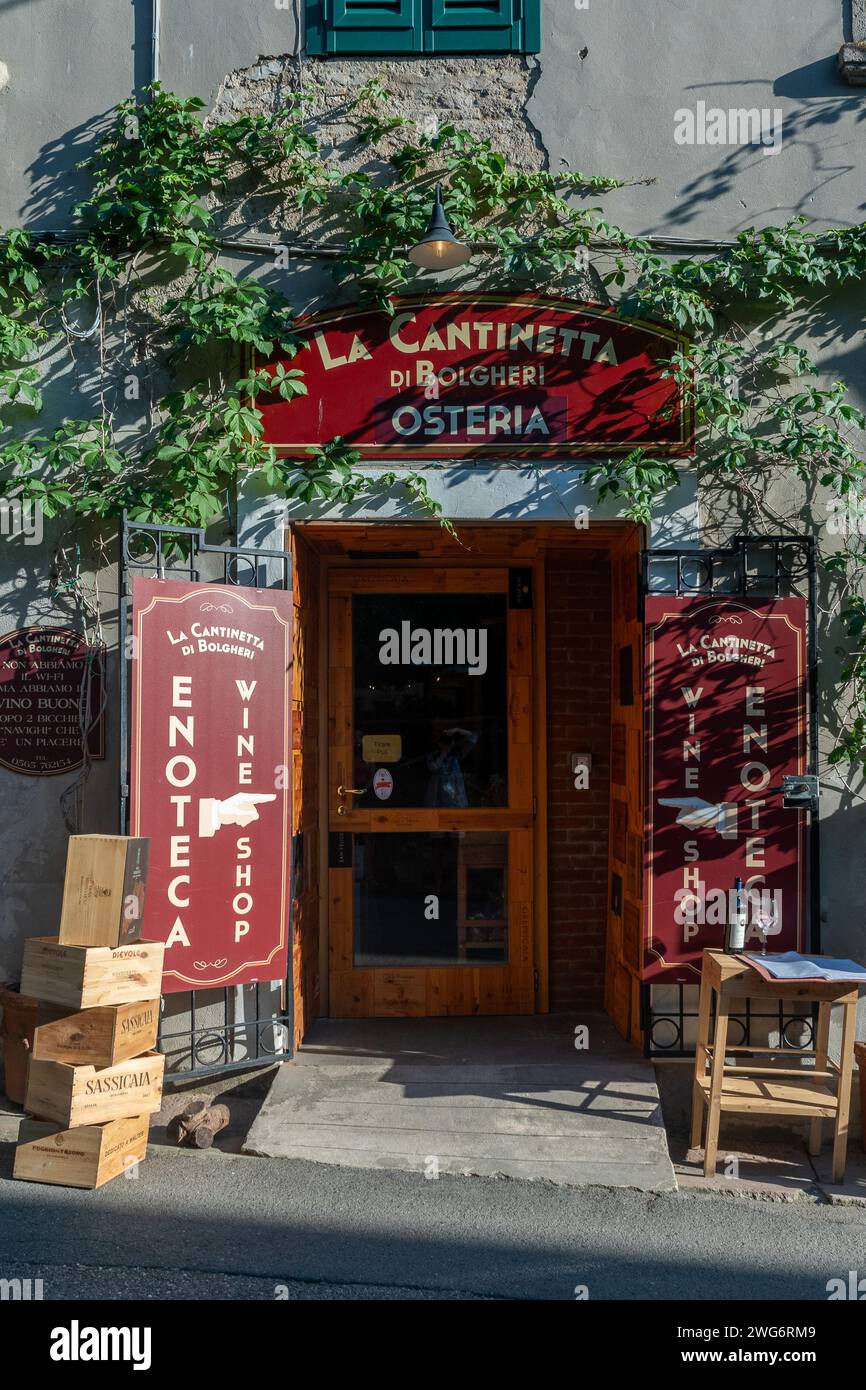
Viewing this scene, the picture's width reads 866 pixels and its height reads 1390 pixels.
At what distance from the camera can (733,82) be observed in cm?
599

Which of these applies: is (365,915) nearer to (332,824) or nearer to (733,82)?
(332,824)

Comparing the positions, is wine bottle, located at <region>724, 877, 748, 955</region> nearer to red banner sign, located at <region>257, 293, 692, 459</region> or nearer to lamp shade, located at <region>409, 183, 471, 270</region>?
red banner sign, located at <region>257, 293, 692, 459</region>

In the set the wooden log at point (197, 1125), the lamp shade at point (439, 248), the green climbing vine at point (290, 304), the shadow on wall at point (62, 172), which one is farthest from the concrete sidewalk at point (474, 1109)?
the shadow on wall at point (62, 172)

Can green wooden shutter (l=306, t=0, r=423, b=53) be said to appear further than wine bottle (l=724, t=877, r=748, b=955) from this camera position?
Yes

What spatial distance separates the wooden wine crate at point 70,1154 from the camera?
4.65m

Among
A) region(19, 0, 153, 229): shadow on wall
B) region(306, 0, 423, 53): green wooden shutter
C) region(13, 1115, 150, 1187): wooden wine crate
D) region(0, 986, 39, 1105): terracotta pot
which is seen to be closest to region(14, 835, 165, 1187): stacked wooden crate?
region(13, 1115, 150, 1187): wooden wine crate

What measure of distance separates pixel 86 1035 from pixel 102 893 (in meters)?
0.62

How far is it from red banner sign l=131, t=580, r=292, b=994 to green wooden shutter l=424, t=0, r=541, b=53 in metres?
3.33

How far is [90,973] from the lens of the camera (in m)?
4.70

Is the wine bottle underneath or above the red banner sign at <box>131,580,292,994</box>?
underneath

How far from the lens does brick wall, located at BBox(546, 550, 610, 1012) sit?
6.89 meters

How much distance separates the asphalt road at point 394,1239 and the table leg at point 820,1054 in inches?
20.7

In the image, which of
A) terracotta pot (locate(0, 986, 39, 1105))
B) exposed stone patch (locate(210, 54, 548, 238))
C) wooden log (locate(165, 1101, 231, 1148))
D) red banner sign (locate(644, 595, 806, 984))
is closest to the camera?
wooden log (locate(165, 1101, 231, 1148))
